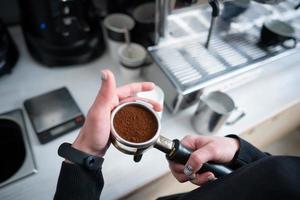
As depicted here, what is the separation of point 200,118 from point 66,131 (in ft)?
1.11

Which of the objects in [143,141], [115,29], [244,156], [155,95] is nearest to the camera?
[143,141]

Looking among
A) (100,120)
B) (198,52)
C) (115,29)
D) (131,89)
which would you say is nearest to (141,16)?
(115,29)

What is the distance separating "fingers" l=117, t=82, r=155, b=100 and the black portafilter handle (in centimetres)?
14

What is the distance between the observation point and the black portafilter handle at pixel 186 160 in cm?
45

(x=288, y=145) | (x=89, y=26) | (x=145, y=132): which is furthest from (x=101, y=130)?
(x=288, y=145)

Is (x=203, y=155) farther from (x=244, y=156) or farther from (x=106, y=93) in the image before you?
(x=106, y=93)

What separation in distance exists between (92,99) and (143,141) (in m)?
0.35

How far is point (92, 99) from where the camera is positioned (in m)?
0.69

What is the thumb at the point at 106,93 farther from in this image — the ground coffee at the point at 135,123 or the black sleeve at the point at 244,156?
the black sleeve at the point at 244,156

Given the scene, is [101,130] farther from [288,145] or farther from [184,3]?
[288,145]

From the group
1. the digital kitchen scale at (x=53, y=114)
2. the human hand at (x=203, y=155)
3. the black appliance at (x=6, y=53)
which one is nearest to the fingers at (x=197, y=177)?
the human hand at (x=203, y=155)

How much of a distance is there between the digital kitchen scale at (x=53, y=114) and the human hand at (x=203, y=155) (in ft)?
0.90

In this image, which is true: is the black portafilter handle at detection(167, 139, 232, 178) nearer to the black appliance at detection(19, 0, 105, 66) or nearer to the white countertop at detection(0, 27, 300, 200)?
the white countertop at detection(0, 27, 300, 200)

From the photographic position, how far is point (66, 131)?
610 mm
